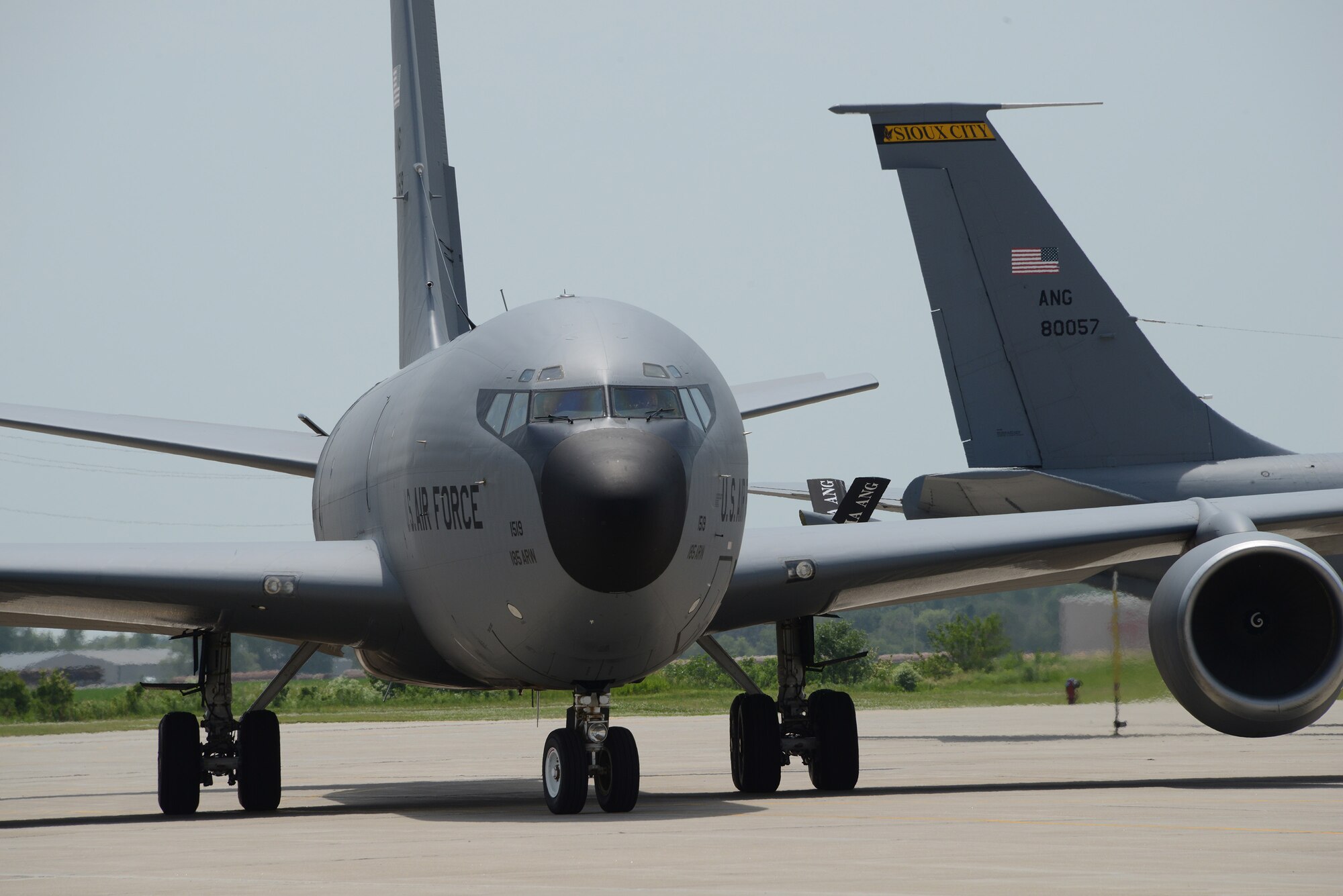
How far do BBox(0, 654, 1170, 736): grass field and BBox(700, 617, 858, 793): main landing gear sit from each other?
1307 cm

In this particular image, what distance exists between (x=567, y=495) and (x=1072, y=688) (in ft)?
84.7

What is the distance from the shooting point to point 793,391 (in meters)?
19.7

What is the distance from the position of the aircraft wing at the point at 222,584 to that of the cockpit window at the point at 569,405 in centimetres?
290

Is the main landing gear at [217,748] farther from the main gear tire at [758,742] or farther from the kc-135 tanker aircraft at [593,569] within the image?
the main gear tire at [758,742]

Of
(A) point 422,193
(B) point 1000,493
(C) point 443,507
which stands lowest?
(C) point 443,507

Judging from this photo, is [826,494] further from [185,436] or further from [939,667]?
[939,667]

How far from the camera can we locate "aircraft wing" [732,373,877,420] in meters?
19.1

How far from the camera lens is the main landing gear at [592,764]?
12.9m

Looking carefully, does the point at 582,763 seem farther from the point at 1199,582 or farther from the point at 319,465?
the point at 319,465

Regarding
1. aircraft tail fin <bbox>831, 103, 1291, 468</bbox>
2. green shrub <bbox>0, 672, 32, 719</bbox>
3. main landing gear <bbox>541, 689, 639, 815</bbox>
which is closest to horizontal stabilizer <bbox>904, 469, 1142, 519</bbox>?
aircraft tail fin <bbox>831, 103, 1291, 468</bbox>

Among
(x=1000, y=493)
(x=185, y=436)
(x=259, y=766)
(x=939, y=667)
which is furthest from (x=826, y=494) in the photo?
(x=939, y=667)

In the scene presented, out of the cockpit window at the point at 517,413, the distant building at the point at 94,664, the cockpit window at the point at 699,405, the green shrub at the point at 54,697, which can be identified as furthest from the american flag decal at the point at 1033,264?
the green shrub at the point at 54,697

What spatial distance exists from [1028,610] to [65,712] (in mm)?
34625

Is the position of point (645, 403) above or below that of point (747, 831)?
above
